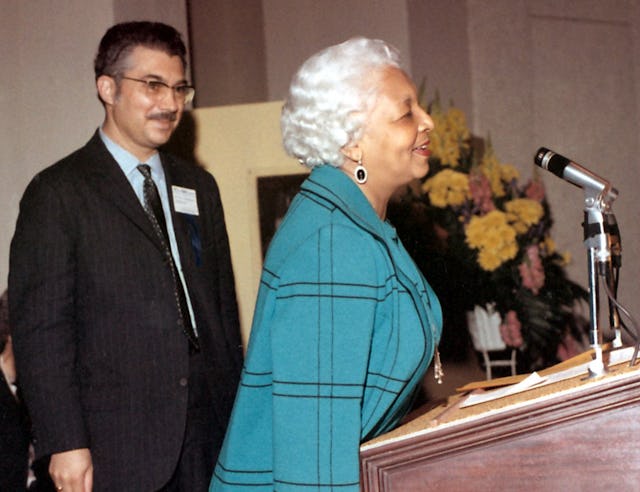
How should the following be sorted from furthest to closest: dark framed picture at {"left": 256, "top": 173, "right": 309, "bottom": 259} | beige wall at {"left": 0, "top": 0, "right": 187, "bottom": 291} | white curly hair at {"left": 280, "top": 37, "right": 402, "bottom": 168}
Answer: dark framed picture at {"left": 256, "top": 173, "right": 309, "bottom": 259}, beige wall at {"left": 0, "top": 0, "right": 187, "bottom": 291}, white curly hair at {"left": 280, "top": 37, "right": 402, "bottom": 168}

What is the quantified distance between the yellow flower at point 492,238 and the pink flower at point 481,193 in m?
0.06

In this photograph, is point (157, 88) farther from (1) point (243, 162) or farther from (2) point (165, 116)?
(1) point (243, 162)

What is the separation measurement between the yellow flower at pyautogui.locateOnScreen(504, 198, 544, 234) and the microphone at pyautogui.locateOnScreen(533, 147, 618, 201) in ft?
5.95

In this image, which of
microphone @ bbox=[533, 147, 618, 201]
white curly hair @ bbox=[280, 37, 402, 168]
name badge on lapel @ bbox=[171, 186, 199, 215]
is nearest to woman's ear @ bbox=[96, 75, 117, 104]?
name badge on lapel @ bbox=[171, 186, 199, 215]

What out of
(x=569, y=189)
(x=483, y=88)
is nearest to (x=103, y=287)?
(x=483, y=88)

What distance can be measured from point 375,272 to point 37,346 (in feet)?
3.25

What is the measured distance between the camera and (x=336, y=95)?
186cm

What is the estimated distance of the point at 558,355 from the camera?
399cm

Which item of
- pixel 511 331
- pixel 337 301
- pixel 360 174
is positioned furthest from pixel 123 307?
pixel 511 331

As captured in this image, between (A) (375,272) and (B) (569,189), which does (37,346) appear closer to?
(A) (375,272)

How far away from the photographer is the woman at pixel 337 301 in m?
1.62

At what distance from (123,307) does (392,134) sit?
0.90 meters

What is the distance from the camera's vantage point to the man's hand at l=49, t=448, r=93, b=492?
7.31 ft

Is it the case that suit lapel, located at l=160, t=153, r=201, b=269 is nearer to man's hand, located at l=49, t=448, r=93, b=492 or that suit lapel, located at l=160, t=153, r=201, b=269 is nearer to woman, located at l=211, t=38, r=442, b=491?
man's hand, located at l=49, t=448, r=93, b=492
